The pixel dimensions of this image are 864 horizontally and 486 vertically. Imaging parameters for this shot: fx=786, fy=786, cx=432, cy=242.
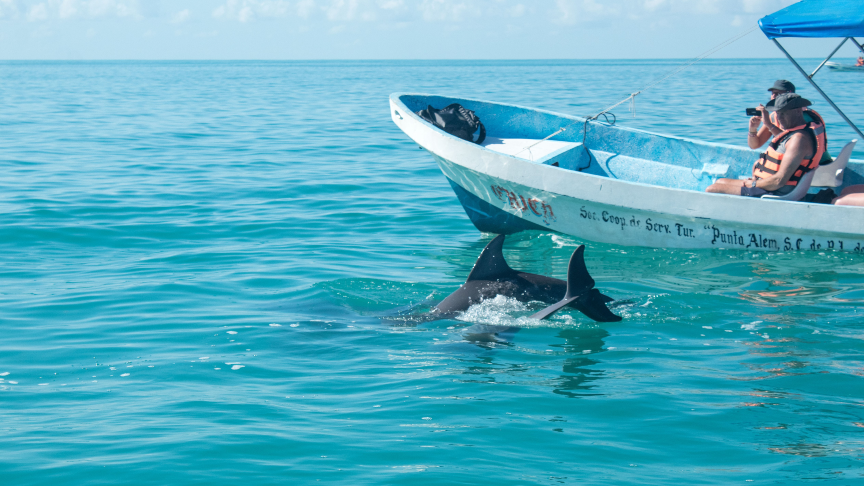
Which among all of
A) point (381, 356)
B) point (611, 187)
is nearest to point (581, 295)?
point (381, 356)

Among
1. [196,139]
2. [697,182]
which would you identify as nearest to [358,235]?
[697,182]

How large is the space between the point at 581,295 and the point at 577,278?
6.1 inches

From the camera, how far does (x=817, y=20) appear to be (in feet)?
31.2

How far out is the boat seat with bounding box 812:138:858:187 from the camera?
10.5m

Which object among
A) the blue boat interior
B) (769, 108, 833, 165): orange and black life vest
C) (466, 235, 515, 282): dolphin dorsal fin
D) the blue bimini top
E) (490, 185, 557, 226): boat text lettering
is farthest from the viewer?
the blue boat interior

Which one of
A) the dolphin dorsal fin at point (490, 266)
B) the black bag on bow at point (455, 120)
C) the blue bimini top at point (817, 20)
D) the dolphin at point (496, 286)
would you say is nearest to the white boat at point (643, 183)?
the blue bimini top at point (817, 20)

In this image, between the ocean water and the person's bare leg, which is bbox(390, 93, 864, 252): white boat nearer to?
the ocean water

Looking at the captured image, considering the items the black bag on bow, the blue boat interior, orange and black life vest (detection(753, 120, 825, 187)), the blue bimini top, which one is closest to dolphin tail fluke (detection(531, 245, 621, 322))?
orange and black life vest (detection(753, 120, 825, 187))

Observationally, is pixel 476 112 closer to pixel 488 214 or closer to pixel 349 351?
pixel 488 214

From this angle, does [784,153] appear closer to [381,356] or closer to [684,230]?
[684,230]

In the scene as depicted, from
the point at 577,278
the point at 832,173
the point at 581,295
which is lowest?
the point at 581,295

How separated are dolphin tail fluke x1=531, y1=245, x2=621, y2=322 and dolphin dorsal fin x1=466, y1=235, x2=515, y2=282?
0.78m

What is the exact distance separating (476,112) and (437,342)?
7.14 m

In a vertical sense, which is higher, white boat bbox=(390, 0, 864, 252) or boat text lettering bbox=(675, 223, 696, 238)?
white boat bbox=(390, 0, 864, 252)
